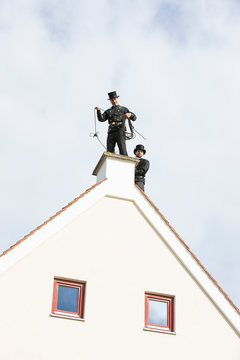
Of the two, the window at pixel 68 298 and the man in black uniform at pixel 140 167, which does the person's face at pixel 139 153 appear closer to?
the man in black uniform at pixel 140 167

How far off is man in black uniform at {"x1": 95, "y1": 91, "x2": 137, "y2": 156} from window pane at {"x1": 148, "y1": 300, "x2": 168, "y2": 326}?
467 cm

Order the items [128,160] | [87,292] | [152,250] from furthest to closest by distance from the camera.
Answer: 1. [128,160]
2. [152,250]
3. [87,292]

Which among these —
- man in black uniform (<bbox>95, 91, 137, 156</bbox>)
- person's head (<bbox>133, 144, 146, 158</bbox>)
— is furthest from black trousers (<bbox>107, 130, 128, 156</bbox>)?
person's head (<bbox>133, 144, 146, 158</bbox>)

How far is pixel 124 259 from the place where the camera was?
1716cm

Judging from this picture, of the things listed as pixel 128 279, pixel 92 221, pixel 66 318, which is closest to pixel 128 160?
pixel 92 221

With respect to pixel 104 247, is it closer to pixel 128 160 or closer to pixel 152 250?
pixel 152 250

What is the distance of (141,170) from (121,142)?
1314 millimetres

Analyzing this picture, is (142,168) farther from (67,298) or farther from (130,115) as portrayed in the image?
(67,298)

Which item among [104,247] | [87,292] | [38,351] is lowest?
[38,351]

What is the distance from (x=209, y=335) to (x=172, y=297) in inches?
49.4

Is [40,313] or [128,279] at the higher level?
[128,279]

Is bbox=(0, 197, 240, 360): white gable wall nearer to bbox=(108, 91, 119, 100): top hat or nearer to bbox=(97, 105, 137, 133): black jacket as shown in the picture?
bbox=(97, 105, 137, 133): black jacket

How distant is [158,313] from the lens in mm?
16953

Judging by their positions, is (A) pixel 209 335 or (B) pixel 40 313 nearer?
(B) pixel 40 313
